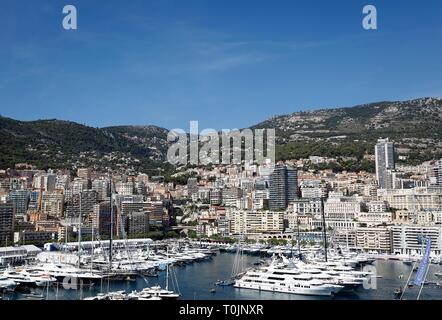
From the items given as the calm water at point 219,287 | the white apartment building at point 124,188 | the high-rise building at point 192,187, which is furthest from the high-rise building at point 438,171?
the white apartment building at point 124,188

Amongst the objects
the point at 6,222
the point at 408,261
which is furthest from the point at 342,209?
the point at 6,222

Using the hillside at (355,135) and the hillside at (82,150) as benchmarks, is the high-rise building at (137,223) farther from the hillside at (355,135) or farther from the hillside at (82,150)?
the hillside at (355,135)

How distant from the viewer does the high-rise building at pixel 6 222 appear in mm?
13625

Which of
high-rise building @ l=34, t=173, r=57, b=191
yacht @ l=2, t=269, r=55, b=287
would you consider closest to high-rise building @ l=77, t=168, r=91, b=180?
high-rise building @ l=34, t=173, r=57, b=191

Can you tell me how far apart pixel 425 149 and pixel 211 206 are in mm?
8342

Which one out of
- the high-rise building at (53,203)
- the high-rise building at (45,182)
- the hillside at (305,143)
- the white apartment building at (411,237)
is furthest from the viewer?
the high-rise building at (45,182)

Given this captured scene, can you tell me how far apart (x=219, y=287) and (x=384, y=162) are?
13289mm

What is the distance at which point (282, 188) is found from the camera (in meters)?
19.3

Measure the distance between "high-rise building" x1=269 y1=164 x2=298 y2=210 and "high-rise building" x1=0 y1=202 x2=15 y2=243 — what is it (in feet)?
30.5

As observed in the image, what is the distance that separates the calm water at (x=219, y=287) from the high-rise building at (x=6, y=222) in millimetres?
5533

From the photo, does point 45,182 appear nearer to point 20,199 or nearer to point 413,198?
point 20,199

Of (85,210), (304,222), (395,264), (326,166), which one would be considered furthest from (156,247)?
(326,166)

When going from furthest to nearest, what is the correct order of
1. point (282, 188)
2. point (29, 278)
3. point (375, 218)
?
point (282, 188), point (375, 218), point (29, 278)

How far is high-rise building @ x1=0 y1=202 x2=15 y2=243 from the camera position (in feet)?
44.7
